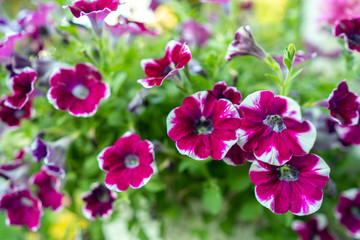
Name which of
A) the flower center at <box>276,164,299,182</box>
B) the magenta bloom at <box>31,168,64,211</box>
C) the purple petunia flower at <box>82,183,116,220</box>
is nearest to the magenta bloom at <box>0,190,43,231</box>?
the magenta bloom at <box>31,168,64,211</box>

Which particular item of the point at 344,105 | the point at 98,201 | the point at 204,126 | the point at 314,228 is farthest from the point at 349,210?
the point at 98,201

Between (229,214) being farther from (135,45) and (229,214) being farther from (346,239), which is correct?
(135,45)

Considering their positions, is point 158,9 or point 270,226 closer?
point 270,226

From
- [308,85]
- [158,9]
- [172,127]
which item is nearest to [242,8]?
[158,9]

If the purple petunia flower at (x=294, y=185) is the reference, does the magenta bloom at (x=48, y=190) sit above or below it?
below

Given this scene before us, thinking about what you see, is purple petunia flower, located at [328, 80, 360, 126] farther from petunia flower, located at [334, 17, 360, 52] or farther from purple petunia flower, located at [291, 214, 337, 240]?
purple petunia flower, located at [291, 214, 337, 240]

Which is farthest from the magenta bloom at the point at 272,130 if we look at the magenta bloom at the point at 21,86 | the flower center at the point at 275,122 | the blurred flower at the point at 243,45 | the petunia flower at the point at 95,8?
the magenta bloom at the point at 21,86

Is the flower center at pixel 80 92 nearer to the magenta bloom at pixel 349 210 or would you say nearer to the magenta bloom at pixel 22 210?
the magenta bloom at pixel 22 210
